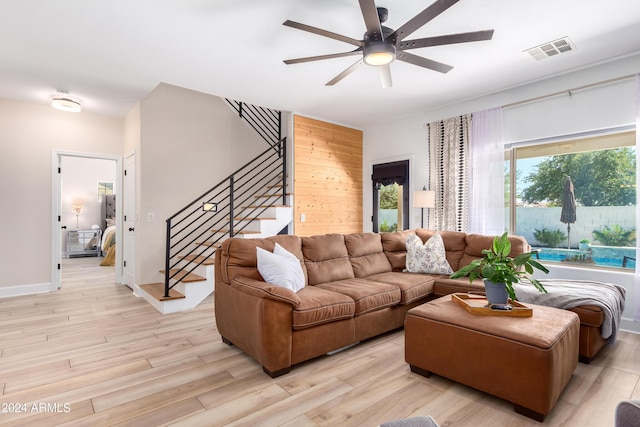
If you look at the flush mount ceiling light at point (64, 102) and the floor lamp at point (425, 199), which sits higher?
the flush mount ceiling light at point (64, 102)

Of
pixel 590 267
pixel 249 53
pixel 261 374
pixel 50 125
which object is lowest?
pixel 261 374

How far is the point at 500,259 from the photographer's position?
7.42ft

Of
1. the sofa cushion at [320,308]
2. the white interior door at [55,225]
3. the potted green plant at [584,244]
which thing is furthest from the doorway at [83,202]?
the potted green plant at [584,244]

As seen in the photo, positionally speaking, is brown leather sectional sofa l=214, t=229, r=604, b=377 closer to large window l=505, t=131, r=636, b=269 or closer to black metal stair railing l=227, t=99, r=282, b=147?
large window l=505, t=131, r=636, b=269

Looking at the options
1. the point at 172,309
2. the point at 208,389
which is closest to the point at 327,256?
the point at 208,389

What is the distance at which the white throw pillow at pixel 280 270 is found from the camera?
8.85 ft

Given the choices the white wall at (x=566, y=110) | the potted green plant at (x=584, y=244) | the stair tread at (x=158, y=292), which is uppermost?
the white wall at (x=566, y=110)

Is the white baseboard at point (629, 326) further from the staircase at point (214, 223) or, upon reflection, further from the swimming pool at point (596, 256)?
the staircase at point (214, 223)

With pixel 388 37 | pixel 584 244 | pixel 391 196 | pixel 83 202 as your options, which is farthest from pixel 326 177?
pixel 83 202

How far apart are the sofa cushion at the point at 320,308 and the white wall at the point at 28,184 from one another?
4.55m

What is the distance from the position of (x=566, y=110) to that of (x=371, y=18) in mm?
3078

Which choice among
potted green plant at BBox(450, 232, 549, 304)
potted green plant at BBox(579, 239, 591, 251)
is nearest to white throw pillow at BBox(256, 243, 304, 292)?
potted green plant at BBox(450, 232, 549, 304)

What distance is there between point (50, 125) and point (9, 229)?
1.64 metres

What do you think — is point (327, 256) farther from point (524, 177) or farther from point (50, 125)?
point (50, 125)
